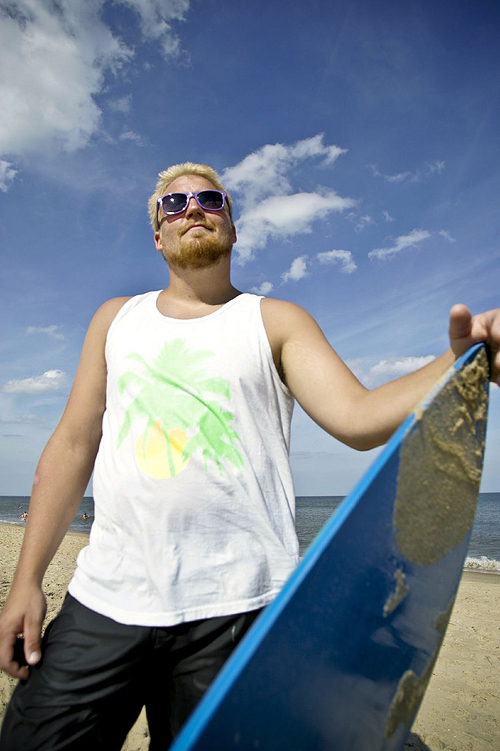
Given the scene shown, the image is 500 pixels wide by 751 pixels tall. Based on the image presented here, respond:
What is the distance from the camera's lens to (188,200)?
1965 mm

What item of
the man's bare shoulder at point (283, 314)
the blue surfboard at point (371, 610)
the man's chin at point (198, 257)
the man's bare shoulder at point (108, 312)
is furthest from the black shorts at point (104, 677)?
the man's chin at point (198, 257)

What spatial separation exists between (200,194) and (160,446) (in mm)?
1151

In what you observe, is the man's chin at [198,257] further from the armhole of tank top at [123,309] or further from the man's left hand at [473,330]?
the man's left hand at [473,330]

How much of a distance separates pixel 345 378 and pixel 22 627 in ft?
4.14

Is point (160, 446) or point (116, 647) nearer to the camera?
point (116, 647)

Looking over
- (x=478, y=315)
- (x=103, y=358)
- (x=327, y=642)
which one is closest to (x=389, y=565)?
(x=327, y=642)

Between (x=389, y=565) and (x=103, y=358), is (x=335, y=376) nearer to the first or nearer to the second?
(x=389, y=565)

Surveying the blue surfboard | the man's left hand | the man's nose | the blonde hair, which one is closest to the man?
A: the man's left hand

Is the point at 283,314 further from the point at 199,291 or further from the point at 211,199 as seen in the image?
the point at 211,199

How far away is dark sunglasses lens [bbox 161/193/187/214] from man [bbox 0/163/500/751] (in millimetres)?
500

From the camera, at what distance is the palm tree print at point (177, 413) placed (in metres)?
1.40

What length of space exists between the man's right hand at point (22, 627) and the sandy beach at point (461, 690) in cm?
212

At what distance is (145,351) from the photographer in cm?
158

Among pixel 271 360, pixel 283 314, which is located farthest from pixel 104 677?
pixel 283 314
